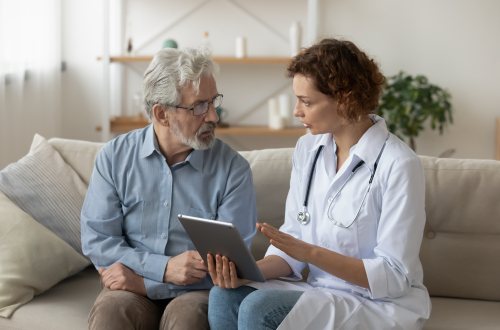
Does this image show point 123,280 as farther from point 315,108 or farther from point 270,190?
point 315,108

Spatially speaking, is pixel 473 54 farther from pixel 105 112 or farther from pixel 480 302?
pixel 480 302

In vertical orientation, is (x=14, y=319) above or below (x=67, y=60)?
below

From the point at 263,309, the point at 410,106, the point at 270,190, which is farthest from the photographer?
the point at 410,106

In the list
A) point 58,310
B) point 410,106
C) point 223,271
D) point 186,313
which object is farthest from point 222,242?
point 410,106

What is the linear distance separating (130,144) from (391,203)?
0.84 meters

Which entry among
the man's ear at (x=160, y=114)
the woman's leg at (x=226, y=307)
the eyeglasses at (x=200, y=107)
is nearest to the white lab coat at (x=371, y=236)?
the woman's leg at (x=226, y=307)

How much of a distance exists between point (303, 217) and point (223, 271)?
0.31 m

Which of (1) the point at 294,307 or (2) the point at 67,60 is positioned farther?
(2) the point at 67,60

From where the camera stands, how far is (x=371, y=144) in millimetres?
2199

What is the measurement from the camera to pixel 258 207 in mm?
2730

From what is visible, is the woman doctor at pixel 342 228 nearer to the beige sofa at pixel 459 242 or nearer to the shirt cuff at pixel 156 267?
the shirt cuff at pixel 156 267

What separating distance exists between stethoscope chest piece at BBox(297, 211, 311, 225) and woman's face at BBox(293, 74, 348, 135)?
9.1 inches

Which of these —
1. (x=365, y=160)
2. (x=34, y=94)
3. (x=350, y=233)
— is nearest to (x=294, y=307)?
(x=350, y=233)

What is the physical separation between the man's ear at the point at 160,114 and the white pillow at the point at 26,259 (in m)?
0.51
